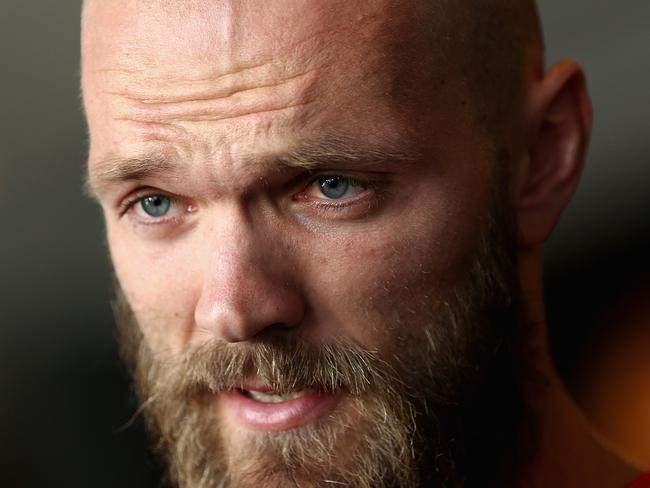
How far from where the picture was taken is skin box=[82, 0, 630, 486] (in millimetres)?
1562

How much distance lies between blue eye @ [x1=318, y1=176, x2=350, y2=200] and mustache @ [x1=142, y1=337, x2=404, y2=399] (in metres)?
0.22

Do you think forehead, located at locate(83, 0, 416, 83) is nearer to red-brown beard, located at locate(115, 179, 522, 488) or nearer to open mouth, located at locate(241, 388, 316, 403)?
red-brown beard, located at locate(115, 179, 522, 488)

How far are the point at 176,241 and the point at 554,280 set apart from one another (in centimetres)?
195

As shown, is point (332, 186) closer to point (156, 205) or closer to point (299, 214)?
point (299, 214)

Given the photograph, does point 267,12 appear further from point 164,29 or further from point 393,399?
point 393,399

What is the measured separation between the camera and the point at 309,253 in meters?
1.60

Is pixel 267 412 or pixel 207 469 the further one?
pixel 207 469

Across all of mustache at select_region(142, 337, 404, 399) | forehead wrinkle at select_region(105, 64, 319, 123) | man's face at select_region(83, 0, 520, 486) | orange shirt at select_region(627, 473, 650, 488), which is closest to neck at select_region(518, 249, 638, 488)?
orange shirt at select_region(627, 473, 650, 488)

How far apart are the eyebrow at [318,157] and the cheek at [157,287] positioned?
0.48 feet

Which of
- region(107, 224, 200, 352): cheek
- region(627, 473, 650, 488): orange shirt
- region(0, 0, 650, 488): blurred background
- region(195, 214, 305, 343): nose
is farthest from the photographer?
region(0, 0, 650, 488): blurred background

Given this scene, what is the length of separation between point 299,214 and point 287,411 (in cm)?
31

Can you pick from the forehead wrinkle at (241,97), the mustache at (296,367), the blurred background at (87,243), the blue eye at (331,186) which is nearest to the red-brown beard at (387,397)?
the mustache at (296,367)

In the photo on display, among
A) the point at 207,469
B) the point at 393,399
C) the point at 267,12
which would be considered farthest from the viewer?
the point at 207,469

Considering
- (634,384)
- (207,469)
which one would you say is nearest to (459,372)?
(207,469)
